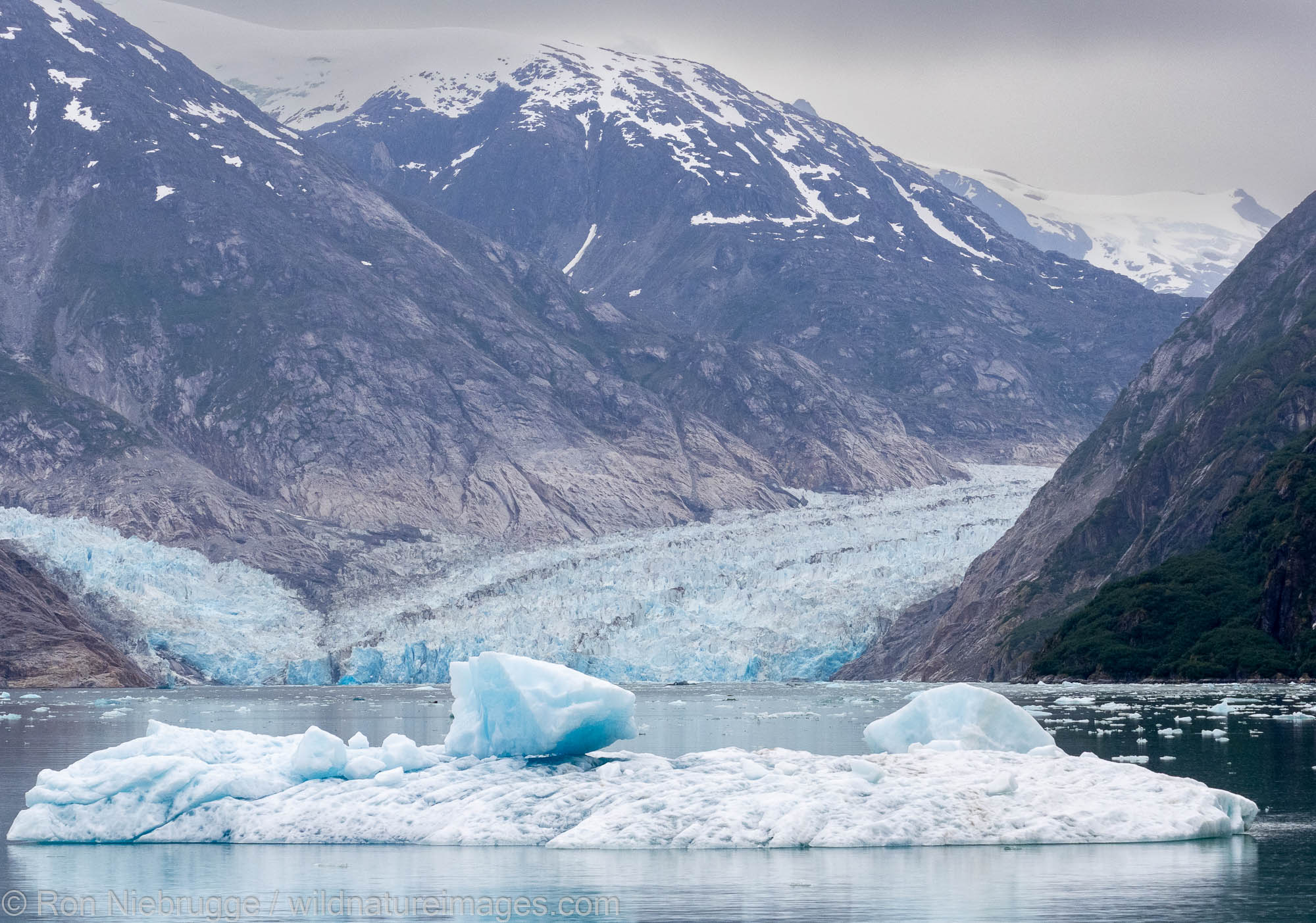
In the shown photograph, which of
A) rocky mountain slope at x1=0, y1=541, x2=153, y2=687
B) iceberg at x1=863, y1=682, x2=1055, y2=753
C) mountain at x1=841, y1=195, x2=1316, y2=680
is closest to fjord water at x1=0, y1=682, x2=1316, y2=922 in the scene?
iceberg at x1=863, y1=682, x2=1055, y2=753

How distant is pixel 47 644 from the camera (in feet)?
396

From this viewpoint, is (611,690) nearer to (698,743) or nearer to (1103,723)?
(698,743)

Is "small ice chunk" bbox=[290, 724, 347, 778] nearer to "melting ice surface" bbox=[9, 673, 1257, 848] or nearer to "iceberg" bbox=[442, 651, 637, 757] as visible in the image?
"melting ice surface" bbox=[9, 673, 1257, 848]

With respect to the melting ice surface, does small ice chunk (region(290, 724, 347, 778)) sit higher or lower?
higher

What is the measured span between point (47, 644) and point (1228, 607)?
269ft

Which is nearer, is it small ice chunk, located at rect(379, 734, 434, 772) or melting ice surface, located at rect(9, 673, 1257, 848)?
melting ice surface, located at rect(9, 673, 1257, 848)

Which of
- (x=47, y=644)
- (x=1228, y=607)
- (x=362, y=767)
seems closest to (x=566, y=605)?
(x=47, y=644)

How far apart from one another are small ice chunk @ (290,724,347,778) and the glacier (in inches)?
3362

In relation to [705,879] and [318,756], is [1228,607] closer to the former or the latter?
[318,756]

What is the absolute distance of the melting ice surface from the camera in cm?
2958

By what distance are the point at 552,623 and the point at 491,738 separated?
3570 inches

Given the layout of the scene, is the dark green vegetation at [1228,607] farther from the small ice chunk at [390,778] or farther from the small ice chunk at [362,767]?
the small ice chunk at [390,778]

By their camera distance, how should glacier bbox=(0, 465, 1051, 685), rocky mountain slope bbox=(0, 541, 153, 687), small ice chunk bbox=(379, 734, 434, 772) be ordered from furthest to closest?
1. glacier bbox=(0, 465, 1051, 685)
2. rocky mountain slope bbox=(0, 541, 153, 687)
3. small ice chunk bbox=(379, 734, 434, 772)

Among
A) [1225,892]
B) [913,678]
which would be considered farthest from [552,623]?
[1225,892]
